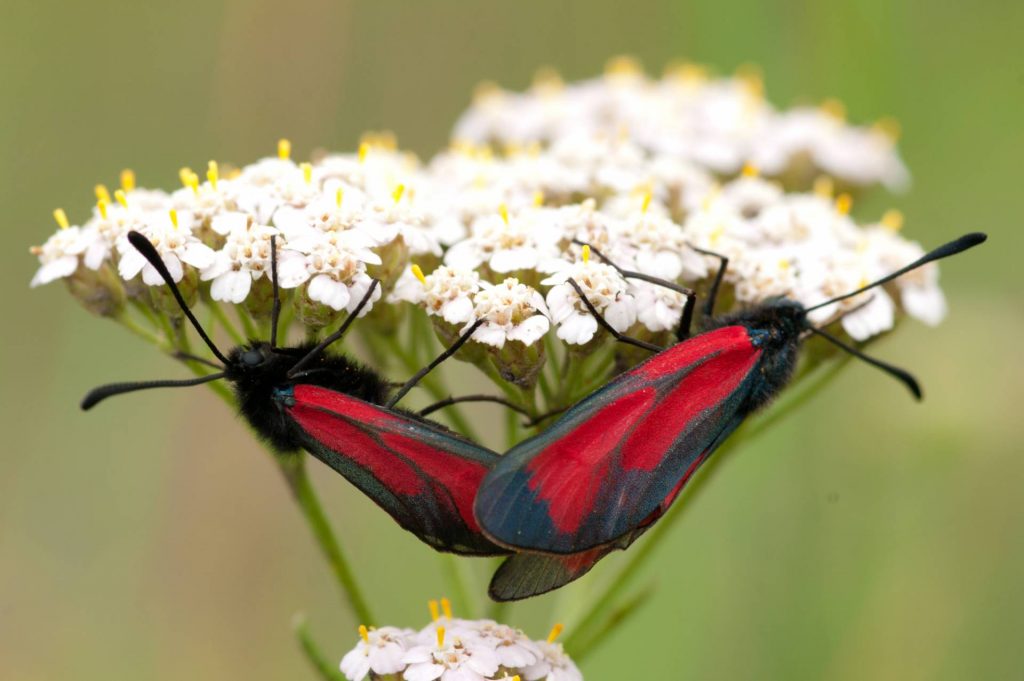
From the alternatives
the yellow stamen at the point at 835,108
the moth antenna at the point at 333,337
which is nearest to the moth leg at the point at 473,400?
the moth antenna at the point at 333,337

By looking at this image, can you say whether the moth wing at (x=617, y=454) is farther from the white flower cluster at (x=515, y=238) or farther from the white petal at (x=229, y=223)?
the white petal at (x=229, y=223)

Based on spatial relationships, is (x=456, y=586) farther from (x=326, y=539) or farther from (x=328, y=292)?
(x=328, y=292)

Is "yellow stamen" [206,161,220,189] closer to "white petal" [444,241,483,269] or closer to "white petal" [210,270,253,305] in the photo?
"white petal" [210,270,253,305]

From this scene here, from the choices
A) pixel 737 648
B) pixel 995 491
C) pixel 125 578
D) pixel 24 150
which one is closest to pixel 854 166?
pixel 995 491

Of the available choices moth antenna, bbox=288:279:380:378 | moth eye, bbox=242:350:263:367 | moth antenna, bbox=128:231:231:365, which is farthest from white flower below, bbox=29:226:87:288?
moth antenna, bbox=288:279:380:378

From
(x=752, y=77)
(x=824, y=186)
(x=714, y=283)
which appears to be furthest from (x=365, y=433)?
(x=752, y=77)

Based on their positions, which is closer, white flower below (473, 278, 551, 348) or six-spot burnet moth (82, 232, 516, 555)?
six-spot burnet moth (82, 232, 516, 555)

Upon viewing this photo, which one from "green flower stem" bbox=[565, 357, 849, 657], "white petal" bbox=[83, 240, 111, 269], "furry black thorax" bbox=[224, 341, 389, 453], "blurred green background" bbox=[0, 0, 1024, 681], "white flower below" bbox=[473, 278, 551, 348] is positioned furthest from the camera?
"blurred green background" bbox=[0, 0, 1024, 681]
